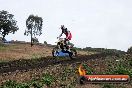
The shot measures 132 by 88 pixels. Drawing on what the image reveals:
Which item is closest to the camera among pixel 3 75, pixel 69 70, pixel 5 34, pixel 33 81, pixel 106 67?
pixel 33 81

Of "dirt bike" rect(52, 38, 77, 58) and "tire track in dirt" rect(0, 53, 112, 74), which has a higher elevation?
"dirt bike" rect(52, 38, 77, 58)

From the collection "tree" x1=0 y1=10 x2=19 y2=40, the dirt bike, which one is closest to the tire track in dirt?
the dirt bike

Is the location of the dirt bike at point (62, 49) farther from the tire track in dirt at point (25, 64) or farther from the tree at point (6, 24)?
the tree at point (6, 24)

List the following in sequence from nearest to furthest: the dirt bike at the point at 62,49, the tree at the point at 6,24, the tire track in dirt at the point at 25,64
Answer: the tire track in dirt at the point at 25,64 → the dirt bike at the point at 62,49 → the tree at the point at 6,24

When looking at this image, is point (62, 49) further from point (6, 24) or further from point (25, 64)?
point (6, 24)

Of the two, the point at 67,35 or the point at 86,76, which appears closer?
the point at 86,76

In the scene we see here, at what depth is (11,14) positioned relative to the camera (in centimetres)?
8262

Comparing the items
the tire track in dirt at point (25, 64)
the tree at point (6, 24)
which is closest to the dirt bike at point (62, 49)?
the tire track in dirt at point (25, 64)

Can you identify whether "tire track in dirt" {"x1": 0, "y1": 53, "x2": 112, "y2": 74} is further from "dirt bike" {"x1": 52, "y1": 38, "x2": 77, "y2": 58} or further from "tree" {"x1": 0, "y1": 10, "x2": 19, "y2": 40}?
"tree" {"x1": 0, "y1": 10, "x2": 19, "y2": 40}

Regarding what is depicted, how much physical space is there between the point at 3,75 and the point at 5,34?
57.1 metres

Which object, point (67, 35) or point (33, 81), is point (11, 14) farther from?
point (33, 81)

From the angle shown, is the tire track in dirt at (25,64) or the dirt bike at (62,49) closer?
the tire track in dirt at (25,64)

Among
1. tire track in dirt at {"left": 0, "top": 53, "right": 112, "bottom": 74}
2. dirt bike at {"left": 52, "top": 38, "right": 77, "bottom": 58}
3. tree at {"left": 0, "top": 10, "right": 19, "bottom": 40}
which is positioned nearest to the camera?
tire track in dirt at {"left": 0, "top": 53, "right": 112, "bottom": 74}

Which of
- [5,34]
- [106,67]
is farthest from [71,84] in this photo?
[5,34]
